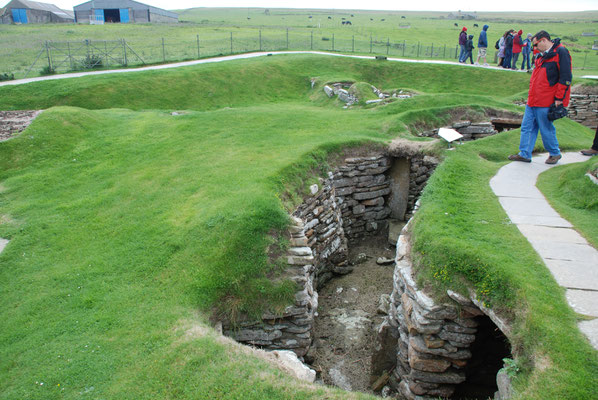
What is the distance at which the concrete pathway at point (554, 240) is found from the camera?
538 cm

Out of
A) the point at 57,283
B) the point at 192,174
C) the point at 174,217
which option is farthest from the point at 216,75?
the point at 57,283

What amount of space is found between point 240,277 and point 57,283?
3280mm

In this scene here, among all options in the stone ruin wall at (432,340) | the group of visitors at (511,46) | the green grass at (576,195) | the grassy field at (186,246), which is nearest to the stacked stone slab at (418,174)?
the grassy field at (186,246)

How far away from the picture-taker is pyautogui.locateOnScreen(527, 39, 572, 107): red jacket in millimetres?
9539

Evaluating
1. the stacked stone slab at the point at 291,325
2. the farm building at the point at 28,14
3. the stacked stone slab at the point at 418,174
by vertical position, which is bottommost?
the stacked stone slab at the point at 291,325

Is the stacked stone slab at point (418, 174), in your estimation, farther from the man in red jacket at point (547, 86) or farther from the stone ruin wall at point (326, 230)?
the man in red jacket at point (547, 86)

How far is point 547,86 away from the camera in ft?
32.2

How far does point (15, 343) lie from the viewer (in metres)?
6.29

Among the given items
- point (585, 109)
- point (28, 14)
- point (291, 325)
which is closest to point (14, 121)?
point (291, 325)

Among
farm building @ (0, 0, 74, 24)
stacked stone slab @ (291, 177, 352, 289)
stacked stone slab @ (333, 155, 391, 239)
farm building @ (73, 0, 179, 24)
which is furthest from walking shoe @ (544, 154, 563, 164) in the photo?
farm building @ (0, 0, 74, 24)

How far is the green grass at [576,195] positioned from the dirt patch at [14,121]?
51.0ft

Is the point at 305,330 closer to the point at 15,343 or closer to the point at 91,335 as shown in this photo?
the point at 91,335

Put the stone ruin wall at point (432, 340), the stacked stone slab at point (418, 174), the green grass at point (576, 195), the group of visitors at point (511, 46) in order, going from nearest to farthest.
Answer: the stone ruin wall at point (432, 340) → the green grass at point (576, 195) → the stacked stone slab at point (418, 174) → the group of visitors at point (511, 46)

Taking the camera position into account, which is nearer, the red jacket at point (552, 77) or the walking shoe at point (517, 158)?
the red jacket at point (552, 77)
